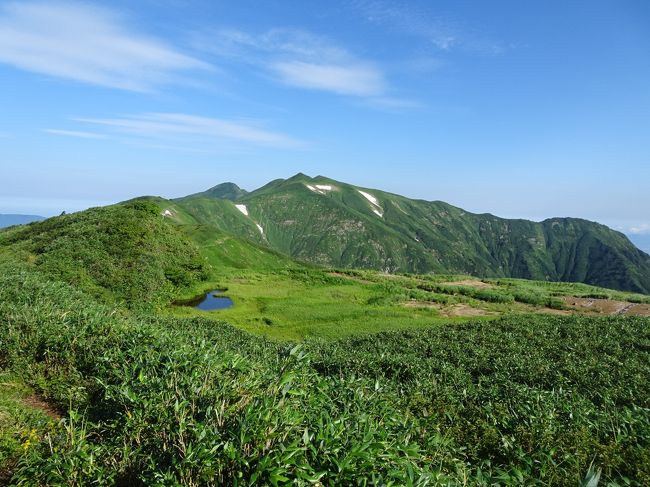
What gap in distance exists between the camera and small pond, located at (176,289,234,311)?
197 feet

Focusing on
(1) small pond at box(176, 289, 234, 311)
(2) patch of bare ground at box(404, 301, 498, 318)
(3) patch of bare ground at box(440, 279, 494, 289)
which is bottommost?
(1) small pond at box(176, 289, 234, 311)

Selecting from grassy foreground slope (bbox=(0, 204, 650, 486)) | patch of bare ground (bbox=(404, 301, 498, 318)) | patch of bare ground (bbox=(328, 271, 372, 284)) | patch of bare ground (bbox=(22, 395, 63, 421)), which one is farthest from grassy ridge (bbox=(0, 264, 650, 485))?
patch of bare ground (bbox=(328, 271, 372, 284))

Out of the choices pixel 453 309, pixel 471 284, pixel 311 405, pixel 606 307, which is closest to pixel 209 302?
pixel 453 309

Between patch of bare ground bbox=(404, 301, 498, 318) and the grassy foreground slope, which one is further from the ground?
the grassy foreground slope

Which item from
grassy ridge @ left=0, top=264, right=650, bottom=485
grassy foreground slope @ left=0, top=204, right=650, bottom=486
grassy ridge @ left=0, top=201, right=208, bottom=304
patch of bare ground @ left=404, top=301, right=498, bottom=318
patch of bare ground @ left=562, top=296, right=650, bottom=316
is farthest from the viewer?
patch of bare ground @ left=404, top=301, right=498, bottom=318

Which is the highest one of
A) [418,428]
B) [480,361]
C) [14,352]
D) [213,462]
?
[213,462]

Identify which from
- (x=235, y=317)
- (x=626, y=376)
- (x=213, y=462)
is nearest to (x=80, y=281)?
(x=235, y=317)

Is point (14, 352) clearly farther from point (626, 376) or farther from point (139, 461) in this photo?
point (626, 376)

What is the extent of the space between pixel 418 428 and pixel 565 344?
26143 millimetres

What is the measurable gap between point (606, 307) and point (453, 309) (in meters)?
22.2

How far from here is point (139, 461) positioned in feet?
24.3

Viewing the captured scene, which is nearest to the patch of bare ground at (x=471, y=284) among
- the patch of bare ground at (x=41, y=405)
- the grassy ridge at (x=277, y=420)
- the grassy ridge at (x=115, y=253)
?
the grassy ridge at (x=115, y=253)

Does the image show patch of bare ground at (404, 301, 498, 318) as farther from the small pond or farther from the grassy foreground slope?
the small pond

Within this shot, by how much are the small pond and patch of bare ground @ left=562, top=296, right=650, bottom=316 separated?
178 ft
